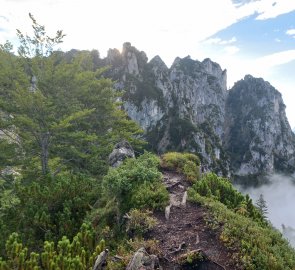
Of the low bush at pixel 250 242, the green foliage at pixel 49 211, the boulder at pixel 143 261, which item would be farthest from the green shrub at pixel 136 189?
the boulder at pixel 143 261

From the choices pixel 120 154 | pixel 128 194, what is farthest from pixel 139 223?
pixel 120 154

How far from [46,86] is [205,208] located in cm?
2433

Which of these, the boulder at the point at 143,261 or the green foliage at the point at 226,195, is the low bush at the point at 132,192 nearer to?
the green foliage at the point at 226,195

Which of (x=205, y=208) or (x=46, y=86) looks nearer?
(x=205, y=208)

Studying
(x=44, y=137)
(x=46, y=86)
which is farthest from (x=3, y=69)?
(x=44, y=137)

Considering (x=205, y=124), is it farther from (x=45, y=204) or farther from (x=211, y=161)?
(x=45, y=204)

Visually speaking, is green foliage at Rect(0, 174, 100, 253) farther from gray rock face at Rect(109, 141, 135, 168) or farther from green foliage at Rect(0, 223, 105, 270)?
green foliage at Rect(0, 223, 105, 270)

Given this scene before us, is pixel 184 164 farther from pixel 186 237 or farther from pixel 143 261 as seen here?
pixel 143 261

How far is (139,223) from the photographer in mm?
11609

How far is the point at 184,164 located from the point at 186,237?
762 cm

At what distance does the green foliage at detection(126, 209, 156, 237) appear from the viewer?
37.1 feet

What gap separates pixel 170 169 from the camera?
59.5 ft

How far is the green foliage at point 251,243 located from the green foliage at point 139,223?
6.49 feet

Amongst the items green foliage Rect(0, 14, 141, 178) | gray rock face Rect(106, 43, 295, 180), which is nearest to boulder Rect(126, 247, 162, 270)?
green foliage Rect(0, 14, 141, 178)
